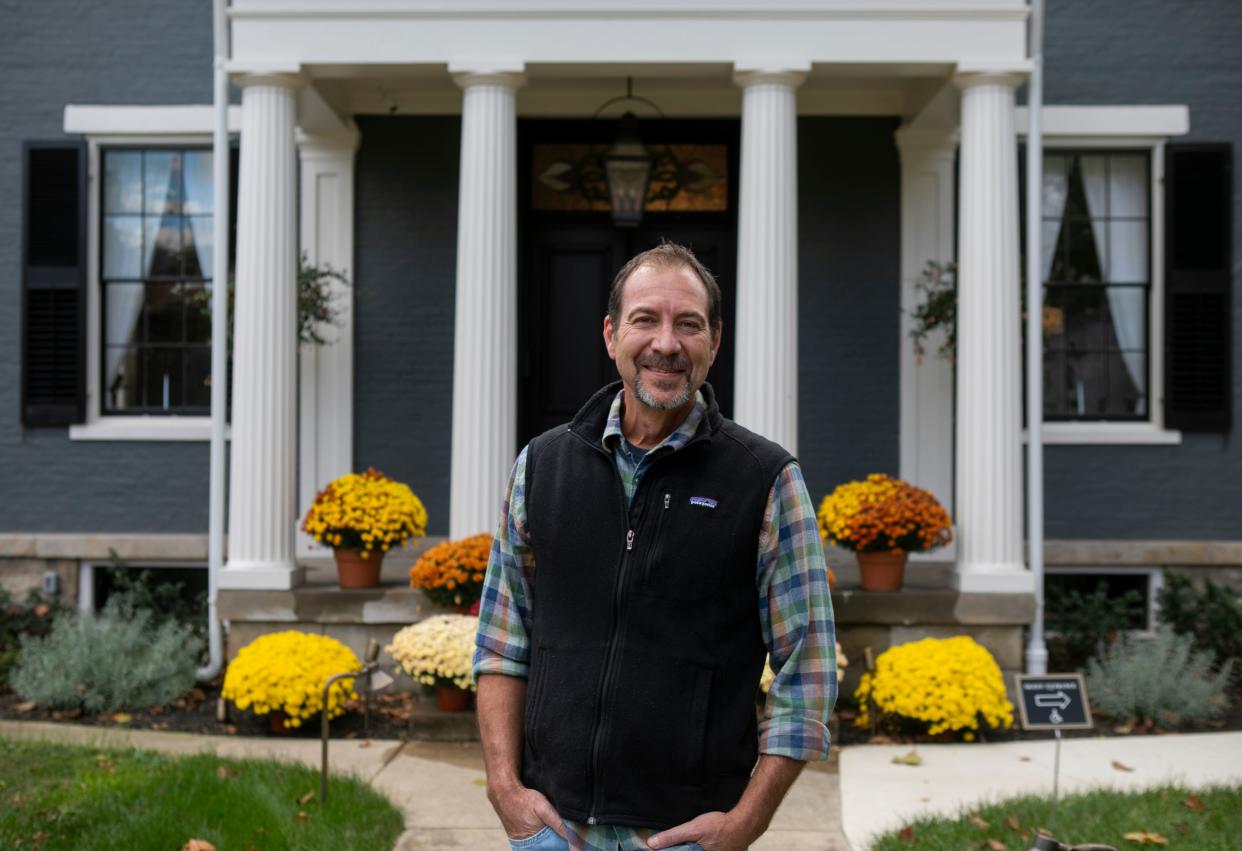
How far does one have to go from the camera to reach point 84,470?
10.3 metres

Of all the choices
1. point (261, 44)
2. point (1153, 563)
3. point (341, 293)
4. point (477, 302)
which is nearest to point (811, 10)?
point (477, 302)

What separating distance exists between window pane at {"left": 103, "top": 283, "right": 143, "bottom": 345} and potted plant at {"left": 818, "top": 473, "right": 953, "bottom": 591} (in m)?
5.71

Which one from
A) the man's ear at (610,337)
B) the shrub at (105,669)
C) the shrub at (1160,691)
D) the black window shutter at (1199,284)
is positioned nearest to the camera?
the man's ear at (610,337)

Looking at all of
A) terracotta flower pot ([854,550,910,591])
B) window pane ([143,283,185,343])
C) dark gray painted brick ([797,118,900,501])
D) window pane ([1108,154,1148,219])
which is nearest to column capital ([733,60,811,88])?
dark gray painted brick ([797,118,900,501])

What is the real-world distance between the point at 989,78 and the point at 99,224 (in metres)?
6.82

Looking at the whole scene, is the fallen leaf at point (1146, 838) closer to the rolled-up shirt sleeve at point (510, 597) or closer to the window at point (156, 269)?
the rolled-up shirt sleeve at point (510, 597)

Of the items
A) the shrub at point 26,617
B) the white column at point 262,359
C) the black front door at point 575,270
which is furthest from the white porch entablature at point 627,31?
the shrub at point 26,617

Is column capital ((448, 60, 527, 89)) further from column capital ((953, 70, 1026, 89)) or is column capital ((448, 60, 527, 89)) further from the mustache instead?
the mustache

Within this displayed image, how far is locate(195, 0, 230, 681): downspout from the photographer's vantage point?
8617 mm

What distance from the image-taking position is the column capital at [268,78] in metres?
8.36

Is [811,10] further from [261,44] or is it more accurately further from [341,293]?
[341,293]

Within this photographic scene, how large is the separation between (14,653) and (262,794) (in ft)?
13.2

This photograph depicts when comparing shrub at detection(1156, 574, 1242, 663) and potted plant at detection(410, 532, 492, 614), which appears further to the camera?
shrub at detection(1156, 574, 1242, 663)

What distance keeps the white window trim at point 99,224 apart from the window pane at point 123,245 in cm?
10
